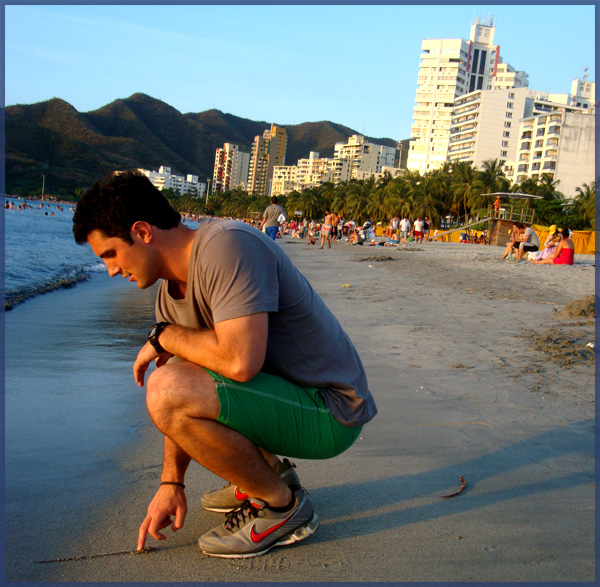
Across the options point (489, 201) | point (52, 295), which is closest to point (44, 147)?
point (489, 201)

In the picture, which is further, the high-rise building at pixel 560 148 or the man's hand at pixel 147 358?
the high-rise building at pixel 560 148

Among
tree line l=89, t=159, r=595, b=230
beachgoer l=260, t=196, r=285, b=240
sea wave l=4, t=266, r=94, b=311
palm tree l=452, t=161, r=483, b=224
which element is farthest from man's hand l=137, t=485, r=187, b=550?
palm tree l=452, t=161, r=483, b=224

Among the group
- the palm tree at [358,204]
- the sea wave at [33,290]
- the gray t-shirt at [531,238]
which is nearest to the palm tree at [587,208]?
the palm tree at [358,204]

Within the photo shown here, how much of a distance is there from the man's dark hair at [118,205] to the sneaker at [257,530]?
1.01 m

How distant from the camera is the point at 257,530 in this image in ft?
6.15

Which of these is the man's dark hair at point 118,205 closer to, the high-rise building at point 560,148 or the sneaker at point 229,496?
the sneaker at point 229,496

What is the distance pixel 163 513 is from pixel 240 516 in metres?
0.26

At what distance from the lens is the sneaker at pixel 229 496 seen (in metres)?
2.12

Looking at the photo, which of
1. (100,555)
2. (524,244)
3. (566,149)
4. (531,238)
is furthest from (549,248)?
(566,149)

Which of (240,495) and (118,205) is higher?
(118,205)

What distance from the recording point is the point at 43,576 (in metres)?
1.68

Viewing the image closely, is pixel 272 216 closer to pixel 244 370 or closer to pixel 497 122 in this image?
pixel 244 370

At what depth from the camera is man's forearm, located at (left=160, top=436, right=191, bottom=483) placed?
1995 mm

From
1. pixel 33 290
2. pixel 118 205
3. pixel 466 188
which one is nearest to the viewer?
pixel 118 205
